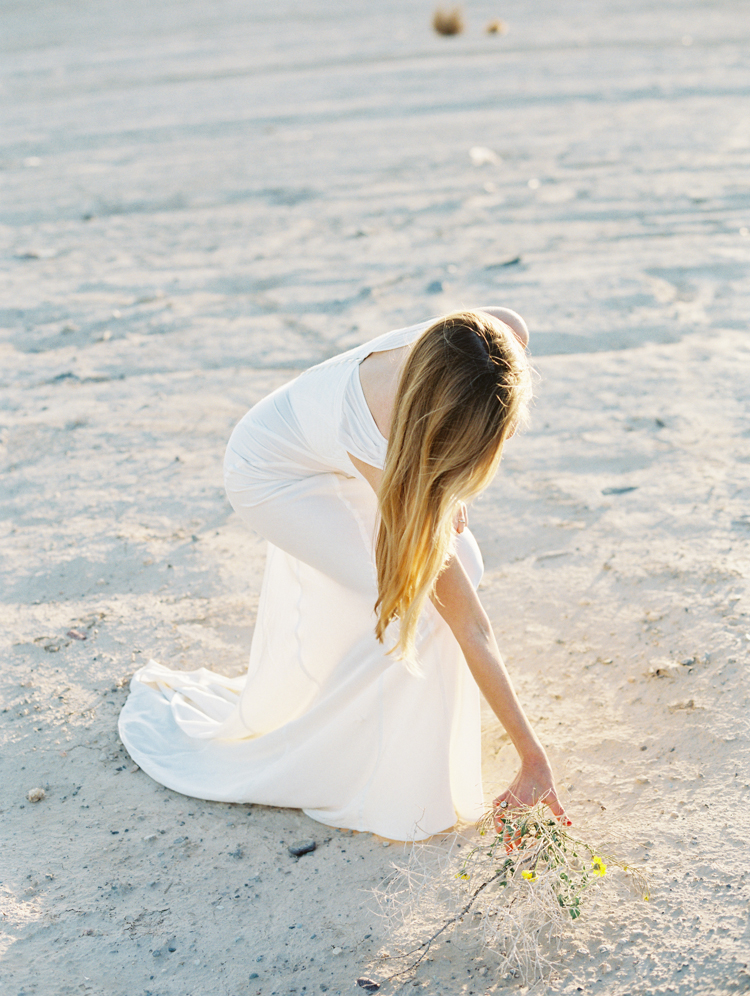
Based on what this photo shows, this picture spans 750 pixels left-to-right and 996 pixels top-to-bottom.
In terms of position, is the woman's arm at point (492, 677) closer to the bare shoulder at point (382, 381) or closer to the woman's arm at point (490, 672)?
the woman's arm at point (490, 672)

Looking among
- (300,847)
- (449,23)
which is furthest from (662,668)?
(449,23)

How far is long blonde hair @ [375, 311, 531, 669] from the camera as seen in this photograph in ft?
6.03

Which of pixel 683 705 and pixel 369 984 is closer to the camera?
pixel 369 984

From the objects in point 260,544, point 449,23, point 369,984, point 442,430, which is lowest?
point 369,984

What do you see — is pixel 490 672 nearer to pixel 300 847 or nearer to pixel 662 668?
pixel 300 847

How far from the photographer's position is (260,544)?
3.54m

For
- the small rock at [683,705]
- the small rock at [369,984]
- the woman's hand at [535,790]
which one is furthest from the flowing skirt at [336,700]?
the small rock at [683,705]

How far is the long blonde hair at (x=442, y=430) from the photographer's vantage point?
1.84m

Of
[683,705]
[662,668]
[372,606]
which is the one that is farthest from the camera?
[662,668]

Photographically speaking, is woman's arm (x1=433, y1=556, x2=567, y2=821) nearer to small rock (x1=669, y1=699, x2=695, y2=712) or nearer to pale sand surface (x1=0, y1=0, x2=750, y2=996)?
pale sand surface (x1=0, y1=0, x2=750, y2=996)

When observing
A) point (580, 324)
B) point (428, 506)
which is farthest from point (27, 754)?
point (580, 324)

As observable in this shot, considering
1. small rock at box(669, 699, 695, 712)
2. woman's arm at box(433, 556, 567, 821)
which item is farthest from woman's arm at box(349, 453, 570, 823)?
small rock at box(669, 699, 695, 712)

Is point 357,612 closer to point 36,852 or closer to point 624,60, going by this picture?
point 36,852

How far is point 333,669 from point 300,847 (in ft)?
1.49
